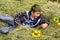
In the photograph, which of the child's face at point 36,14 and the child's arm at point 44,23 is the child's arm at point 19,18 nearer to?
the child's face at point 36,14

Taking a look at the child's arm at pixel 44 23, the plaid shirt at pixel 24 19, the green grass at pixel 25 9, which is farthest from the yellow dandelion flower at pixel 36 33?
the plaid shirt at pixel 24 19

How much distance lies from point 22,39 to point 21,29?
31 cm

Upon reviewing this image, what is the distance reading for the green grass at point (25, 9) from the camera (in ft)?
17.8

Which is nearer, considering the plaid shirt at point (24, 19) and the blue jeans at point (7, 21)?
the blue jeans at point (7, 21)

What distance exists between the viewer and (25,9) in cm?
678

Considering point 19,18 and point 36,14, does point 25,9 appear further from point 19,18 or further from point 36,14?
point 36,14

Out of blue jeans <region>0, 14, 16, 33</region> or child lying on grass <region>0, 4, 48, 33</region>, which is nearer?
blue jeans <region>0, 14, 16, 33</region>

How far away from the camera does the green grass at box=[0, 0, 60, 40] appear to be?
214 inches

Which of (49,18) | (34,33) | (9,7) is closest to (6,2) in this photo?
(9,7)

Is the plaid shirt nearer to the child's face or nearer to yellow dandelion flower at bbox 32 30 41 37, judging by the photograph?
the child's face

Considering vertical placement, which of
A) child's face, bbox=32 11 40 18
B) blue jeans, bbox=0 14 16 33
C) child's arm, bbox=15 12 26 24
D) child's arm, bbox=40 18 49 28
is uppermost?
child's face, bbox=32 11 40 18

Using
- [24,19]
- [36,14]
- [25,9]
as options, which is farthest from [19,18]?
[25,9]

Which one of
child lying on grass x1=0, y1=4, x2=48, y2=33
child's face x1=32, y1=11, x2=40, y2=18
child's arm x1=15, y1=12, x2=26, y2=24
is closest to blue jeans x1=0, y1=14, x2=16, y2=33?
child lying on grass x1=0, y1=4, x2=48, y2=33

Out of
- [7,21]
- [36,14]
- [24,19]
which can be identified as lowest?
[7,21]
